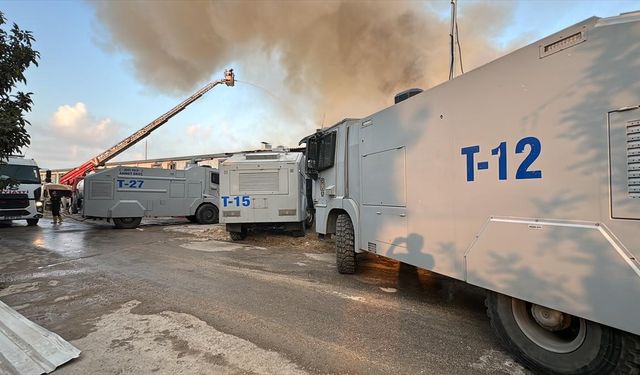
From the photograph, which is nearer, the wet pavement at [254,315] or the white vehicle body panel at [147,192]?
the wet pavement at [254,315]

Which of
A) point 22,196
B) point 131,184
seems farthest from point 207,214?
point 22,196

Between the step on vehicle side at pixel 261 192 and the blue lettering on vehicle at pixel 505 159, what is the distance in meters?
7.75

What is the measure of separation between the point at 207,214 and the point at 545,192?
635 inches

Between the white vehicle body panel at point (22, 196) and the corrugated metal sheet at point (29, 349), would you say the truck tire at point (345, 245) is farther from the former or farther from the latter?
the white vehicle body panel at point (22, 196)

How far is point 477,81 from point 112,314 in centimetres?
512

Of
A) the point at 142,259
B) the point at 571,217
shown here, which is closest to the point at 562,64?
the point at 571,217

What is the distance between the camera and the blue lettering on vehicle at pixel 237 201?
34.4 ft

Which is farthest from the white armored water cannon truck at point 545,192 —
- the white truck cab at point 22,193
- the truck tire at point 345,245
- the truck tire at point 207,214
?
the white truck cab at point 22,193

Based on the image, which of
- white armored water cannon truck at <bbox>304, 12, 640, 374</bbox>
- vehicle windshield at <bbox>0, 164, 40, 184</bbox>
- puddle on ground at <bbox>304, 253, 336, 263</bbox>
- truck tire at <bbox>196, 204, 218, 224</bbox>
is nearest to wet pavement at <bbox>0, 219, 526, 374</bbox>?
puddle on ground at <bbox>304, 253, 336, 263</bbox>

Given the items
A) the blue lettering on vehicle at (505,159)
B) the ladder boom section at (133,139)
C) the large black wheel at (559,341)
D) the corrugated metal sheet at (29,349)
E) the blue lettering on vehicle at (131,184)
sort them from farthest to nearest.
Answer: the ladder boom section at (133,139), the blue lettering on vehicle at (131,184), the corrugated metal sheet at (29,349), the blue lettering on vehicle at (505,159), the large black wheel at (559,341)

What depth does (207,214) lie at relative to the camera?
54.7 ft

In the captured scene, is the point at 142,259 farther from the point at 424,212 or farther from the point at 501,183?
the point at 501,183

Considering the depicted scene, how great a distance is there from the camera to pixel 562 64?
8.04ft

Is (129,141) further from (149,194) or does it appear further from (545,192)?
(545,192)
